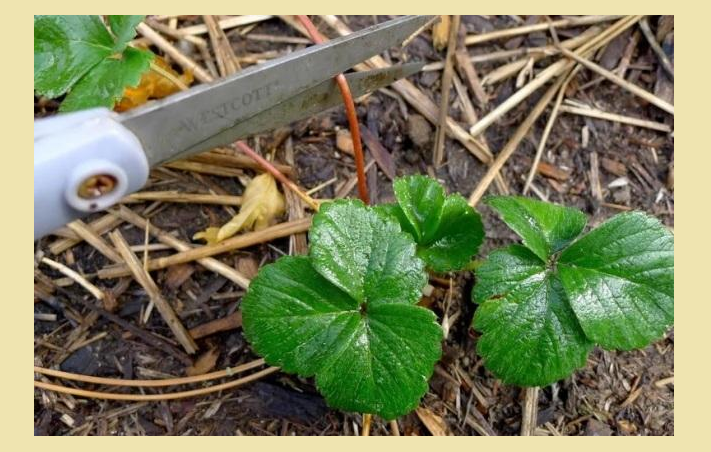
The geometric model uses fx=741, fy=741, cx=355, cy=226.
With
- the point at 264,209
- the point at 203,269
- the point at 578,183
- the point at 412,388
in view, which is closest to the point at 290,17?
the point at 264,209

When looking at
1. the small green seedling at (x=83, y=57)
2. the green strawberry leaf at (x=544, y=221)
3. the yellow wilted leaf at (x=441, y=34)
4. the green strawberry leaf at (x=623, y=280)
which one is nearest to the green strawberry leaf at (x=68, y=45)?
the small green seedling at (x=83, y=57)

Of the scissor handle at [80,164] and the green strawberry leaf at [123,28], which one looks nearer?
the scissor handle at [80,164]

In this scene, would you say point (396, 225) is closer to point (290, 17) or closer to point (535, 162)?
point (535, 162)

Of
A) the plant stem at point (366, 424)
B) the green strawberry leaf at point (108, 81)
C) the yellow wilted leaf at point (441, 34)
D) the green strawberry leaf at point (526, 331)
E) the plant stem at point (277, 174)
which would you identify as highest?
the yellow wilted leaf at point (441, 34)

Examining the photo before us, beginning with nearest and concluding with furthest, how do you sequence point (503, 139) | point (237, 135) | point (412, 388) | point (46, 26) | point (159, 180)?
point (412, 388), point (237, 135), point (46, 26), point (159, 180), point (503, 139)

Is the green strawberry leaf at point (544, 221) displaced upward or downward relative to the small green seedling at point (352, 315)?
upward

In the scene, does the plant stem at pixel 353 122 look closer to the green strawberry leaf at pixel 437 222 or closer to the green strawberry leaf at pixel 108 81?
the green strawberry leaf at pixel 437 222

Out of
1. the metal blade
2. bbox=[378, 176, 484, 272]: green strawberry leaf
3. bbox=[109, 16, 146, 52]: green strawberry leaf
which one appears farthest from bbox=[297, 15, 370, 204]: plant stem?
bbox=[109, 16, 146, 52]: green strawberry leaf
